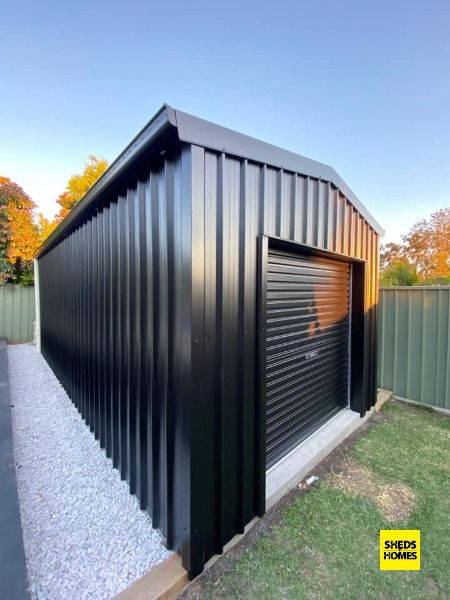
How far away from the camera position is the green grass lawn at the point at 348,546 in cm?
148

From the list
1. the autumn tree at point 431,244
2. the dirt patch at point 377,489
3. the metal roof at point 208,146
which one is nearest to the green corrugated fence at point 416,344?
the dirt patch at point 377,489

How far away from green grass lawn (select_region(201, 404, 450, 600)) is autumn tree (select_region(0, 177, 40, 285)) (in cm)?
1110

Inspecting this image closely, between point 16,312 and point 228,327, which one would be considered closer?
point 228,327

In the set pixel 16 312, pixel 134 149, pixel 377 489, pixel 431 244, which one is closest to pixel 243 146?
pixel 134 149

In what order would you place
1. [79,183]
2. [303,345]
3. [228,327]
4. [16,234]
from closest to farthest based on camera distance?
[228,327] < [303,345] < [16,234] < [79,183]

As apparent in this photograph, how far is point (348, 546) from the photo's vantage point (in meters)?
1.76

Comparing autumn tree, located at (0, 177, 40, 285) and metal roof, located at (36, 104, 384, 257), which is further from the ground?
autumn tree, located at (0, 177, 40, 285)

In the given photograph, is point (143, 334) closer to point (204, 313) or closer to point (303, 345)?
point (204, 313)

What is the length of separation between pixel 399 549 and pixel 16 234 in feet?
39.8

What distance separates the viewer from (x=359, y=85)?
469cm

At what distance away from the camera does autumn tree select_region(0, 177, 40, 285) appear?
923 cm

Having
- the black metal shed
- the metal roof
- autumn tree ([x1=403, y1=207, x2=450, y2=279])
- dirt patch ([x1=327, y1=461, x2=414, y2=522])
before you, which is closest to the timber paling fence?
the black metal shed

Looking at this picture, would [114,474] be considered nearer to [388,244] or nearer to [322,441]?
[322,441]

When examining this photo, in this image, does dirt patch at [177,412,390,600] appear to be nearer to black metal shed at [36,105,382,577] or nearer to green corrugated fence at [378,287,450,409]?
black metal shed at [36,105,382,577]
